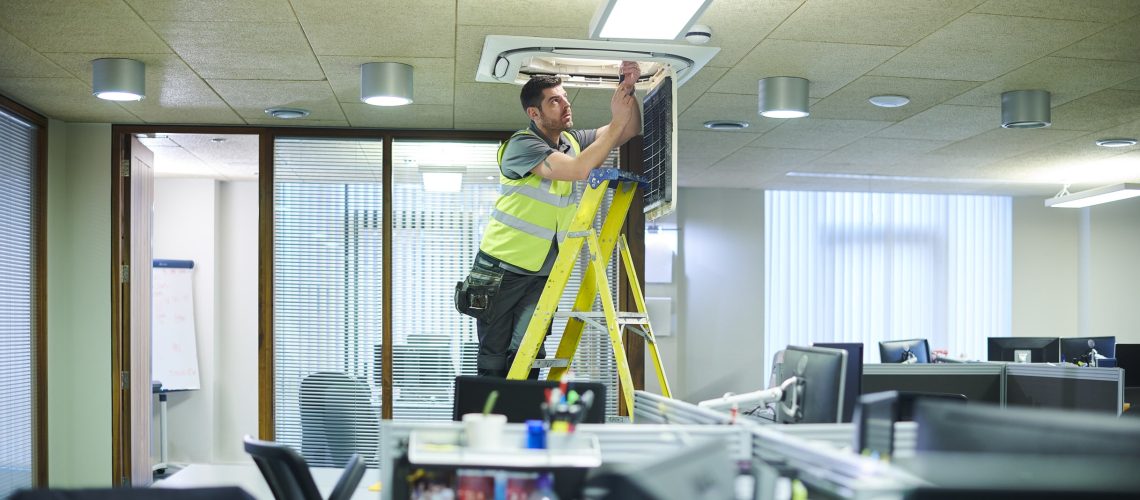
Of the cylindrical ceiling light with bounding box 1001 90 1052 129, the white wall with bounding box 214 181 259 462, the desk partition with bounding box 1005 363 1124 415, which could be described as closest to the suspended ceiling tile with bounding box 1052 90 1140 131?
the cylindrical ceiling light with bounding box 1001 90 1052 129

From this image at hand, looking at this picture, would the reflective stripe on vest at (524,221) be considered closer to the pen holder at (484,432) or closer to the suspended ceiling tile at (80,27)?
the suspended ceiling tile at (80,27)

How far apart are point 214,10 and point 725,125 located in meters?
3.16

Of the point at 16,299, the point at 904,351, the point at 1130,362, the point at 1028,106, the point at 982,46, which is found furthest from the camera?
the point at 904,351

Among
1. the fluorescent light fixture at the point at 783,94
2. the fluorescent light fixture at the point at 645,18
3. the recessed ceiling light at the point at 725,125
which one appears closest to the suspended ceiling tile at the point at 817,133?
the recessed ceiling light at the point at 725,125

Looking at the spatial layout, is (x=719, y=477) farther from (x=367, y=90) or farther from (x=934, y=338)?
(x=934, y=338)

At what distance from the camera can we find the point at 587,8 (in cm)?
353

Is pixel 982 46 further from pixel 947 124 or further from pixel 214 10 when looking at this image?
pixel 214 10

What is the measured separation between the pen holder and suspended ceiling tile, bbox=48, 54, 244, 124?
2980 millimetres

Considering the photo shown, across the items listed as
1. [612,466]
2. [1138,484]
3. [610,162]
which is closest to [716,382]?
[610,162]

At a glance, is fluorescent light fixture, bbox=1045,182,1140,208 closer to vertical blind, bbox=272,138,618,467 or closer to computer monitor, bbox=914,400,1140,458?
vertical blind, bbox=272,138,618,467

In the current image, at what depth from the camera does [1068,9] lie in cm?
348

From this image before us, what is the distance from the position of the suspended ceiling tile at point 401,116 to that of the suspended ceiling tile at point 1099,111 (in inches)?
131

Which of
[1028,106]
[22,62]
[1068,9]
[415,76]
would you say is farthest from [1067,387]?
[22,62]

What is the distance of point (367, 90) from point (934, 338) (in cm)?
690
